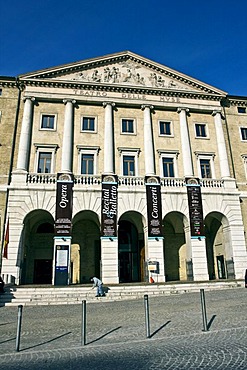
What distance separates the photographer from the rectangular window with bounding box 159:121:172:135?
28800 millimetres

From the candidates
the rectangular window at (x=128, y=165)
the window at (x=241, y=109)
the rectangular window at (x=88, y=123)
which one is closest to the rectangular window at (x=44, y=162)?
the rectangular window at (x=88, y=123)

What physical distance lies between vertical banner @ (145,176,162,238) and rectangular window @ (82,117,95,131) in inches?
291

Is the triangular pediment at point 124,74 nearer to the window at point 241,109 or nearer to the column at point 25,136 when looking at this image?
the window at point 241,109

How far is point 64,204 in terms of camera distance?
77.5ft

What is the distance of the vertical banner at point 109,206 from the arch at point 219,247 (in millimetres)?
9034

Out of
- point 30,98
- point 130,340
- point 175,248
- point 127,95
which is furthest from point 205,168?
point 130,340

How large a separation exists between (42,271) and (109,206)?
9127 mm

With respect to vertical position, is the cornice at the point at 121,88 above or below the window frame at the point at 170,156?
above

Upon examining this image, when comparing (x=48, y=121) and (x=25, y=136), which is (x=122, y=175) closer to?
(x=48, y=121)

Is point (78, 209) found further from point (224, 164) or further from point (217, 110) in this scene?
point (217, 110)

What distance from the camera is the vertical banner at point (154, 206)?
78.8ft

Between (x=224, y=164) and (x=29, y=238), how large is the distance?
19.7 m

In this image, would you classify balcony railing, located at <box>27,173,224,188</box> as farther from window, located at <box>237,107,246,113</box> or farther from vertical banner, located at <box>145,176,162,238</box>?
window, located at <box>237,107,246,113</box>

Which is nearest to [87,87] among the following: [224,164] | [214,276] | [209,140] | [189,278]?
[209,140]
